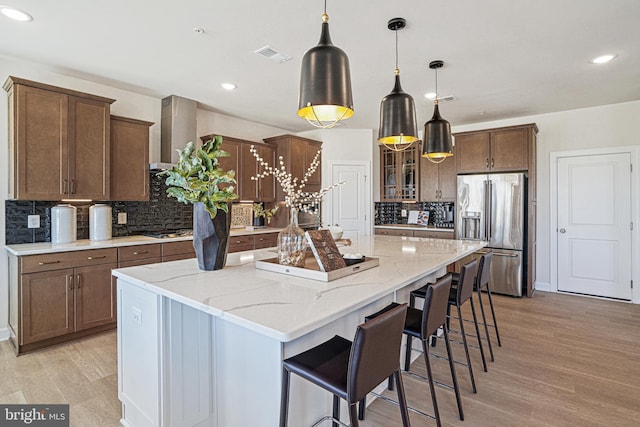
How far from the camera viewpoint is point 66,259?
3025 millimetres

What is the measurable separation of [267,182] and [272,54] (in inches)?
98.8

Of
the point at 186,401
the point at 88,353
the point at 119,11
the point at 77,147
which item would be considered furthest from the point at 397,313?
the point at 77,147

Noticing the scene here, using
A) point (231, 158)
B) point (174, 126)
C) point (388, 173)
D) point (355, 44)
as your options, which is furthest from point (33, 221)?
point (388, 173)

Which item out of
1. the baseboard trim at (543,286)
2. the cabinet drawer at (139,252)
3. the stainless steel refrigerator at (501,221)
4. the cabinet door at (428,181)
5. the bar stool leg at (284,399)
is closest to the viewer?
A: the bar stool leg at (284,399)

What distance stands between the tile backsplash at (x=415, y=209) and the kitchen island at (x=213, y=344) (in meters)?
4.30

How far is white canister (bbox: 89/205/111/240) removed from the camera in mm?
3477

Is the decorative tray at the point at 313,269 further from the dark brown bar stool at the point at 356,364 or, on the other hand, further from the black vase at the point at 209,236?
the dark brown bar stool at the point at 356,364

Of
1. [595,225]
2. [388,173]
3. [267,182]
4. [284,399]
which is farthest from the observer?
[388,173]

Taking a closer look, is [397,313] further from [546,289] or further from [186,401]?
[546,289]

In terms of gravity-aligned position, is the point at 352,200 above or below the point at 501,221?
above

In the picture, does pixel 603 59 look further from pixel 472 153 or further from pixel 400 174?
pixel 400 174

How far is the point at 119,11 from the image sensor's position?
2365 millimetres

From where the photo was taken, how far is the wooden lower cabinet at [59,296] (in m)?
2.85

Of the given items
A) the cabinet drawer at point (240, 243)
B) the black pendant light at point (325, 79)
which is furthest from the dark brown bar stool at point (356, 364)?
the cabinet drawer at point (240, 243)
